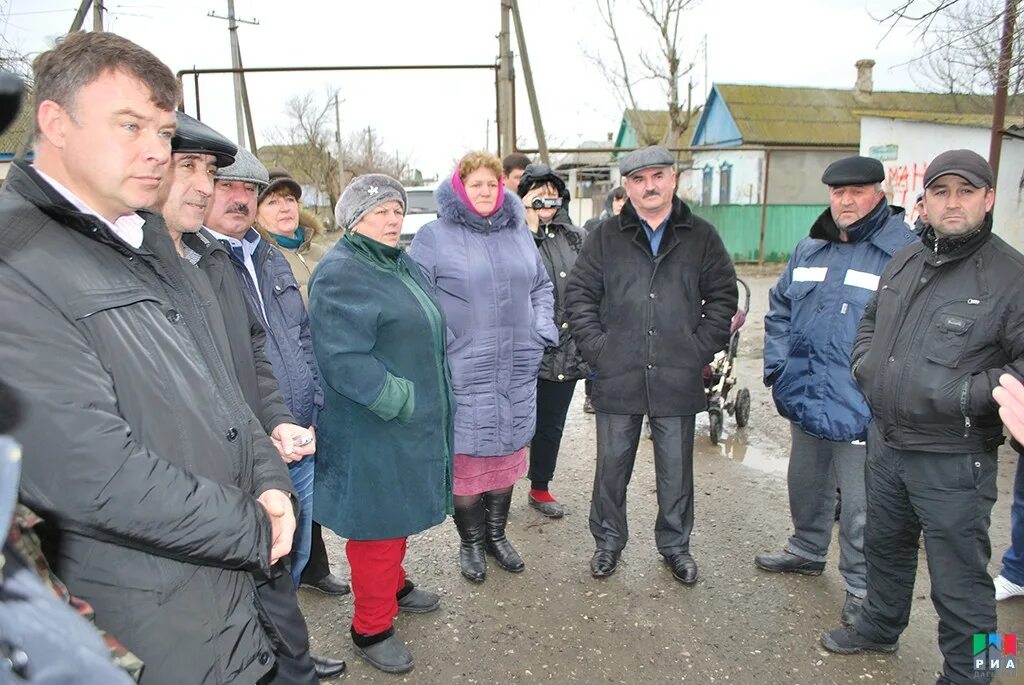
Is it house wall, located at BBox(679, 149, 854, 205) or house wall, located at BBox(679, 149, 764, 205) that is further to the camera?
house wall, located at BBox(679, 149, 764, 205)

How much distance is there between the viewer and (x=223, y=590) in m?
1.53

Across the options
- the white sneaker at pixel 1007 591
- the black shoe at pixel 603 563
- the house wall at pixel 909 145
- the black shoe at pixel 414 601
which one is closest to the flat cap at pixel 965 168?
the white sneaker at pixel 1007 591

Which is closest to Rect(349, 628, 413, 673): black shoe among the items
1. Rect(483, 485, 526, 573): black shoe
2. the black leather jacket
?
Rect(483, 485, 526, 573): black shoe

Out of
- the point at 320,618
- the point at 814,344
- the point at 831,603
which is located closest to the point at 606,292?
the point at 814,344

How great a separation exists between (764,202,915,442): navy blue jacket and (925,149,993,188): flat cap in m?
0.59

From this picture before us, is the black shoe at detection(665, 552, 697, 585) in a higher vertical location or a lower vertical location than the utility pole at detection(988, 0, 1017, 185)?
lower

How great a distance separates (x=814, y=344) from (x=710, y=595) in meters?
1.36

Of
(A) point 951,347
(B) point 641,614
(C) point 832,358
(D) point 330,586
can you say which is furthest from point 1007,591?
(D) point 330,586

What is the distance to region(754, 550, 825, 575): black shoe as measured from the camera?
11.5ft

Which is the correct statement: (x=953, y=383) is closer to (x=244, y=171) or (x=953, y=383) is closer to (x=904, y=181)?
(x=244, y=171)

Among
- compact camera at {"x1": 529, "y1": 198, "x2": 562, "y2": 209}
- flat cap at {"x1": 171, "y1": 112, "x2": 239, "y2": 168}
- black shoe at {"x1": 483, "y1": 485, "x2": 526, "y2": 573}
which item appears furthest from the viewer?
compact camera at {"x1": 529, "y1": 198, "x2": 562, "y2": 209}

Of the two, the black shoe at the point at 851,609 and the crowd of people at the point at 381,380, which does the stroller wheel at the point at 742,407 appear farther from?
the black shoe at the point at 851,609

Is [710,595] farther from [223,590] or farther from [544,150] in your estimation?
[544,150]

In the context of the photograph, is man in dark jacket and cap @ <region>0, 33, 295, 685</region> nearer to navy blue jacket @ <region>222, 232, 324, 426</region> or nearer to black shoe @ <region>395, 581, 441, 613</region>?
navy blue jacket @ <region>222, 232, 324, 426</region>
